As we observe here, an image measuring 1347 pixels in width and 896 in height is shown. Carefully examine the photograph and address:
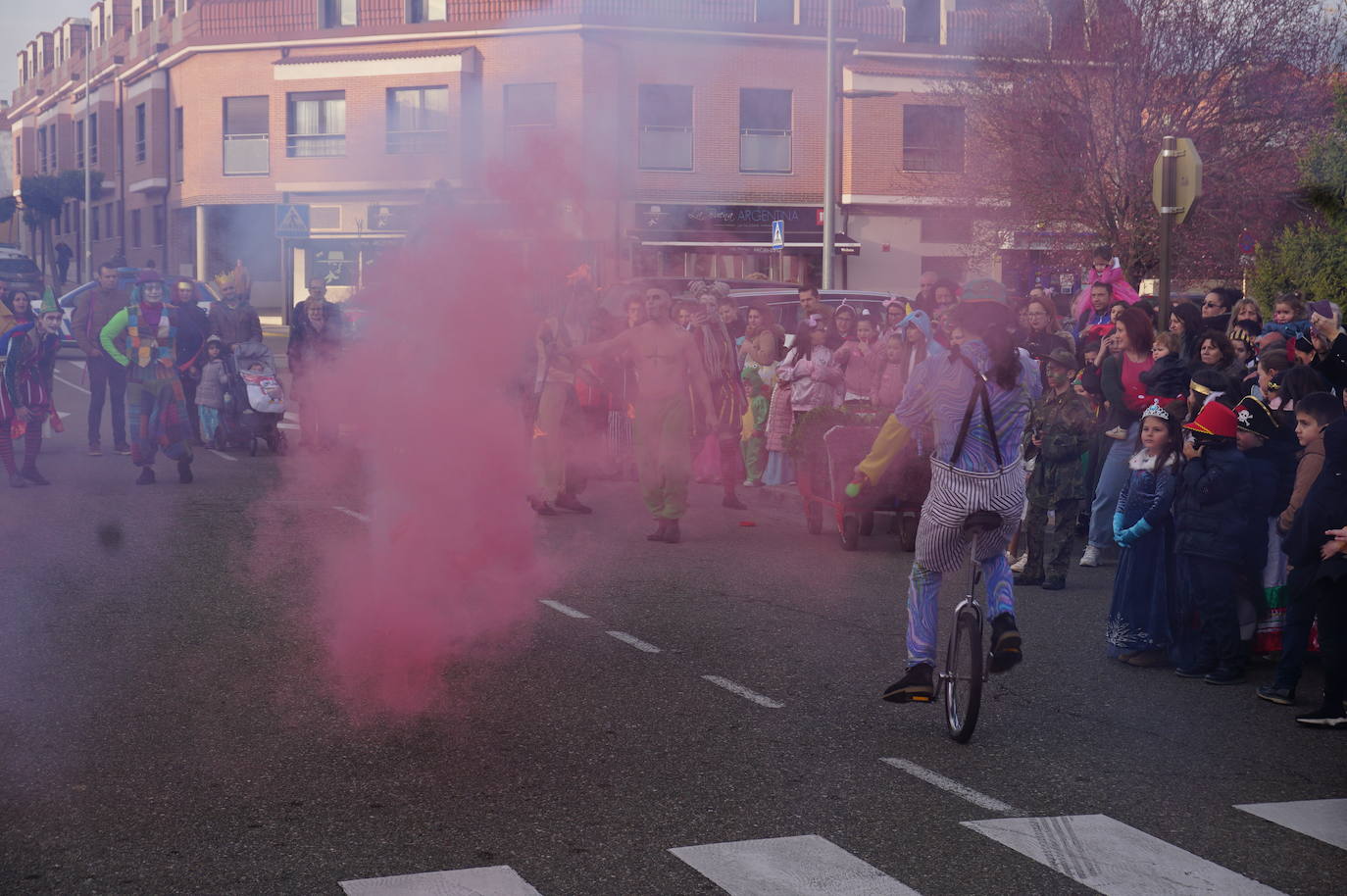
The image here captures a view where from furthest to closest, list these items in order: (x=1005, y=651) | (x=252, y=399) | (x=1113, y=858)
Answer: (x=252, y=399)
(x=1005, y=651)
(x=1113, y=858)

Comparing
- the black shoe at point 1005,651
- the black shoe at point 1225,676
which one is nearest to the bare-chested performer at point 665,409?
the black shoe at point 1225,676

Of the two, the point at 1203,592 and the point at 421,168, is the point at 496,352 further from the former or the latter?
the point at 1203,592

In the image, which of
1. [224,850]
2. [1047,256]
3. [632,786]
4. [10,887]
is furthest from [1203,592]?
[1047,256]

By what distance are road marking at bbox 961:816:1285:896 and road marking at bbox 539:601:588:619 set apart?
397 cm

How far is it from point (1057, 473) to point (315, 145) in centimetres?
558

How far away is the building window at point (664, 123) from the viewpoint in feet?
24.6

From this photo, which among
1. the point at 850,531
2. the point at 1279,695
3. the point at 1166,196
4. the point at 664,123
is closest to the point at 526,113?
the point at 664,123

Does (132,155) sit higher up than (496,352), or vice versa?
(132,155)

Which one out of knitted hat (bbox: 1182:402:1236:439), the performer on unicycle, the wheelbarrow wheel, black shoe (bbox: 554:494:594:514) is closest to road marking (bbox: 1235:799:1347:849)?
the performer on unicycle

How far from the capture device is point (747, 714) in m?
6.84

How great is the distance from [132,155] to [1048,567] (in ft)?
21.6

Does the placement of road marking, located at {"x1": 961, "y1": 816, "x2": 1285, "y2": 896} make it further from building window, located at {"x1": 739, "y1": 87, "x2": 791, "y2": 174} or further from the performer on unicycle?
building window, located at {"x1": 739, "y1": 87, "x2": 791, "y2": 174}

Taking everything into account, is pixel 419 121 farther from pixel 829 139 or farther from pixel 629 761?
pixel 829 139

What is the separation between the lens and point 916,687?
6.68 m
